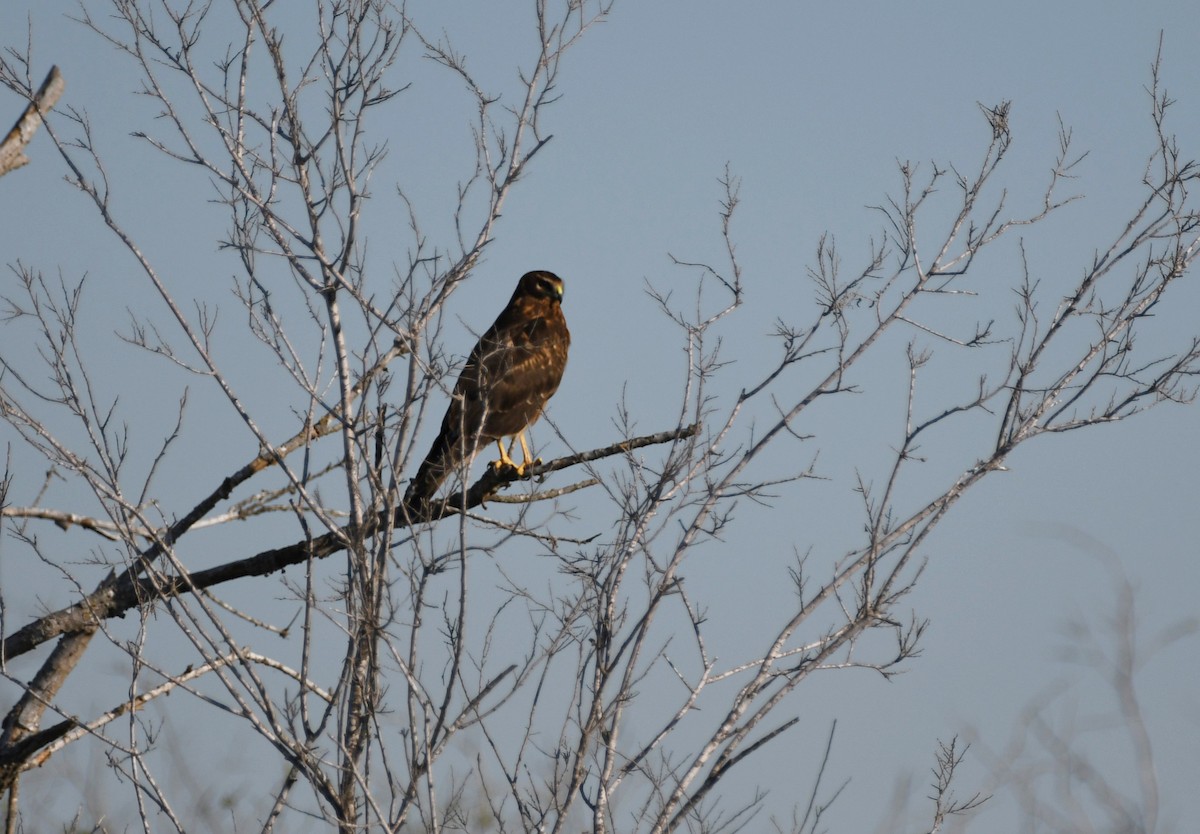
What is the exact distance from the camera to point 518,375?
7.25 metres

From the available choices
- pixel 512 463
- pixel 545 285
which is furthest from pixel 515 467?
pixel 545 285

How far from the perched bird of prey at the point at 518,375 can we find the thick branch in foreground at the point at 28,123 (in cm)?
229

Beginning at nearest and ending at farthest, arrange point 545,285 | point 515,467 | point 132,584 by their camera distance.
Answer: point 132,584 < point 515,467 < point 545,285

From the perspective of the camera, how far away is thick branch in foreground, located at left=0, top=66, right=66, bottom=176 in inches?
166

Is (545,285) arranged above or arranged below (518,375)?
above

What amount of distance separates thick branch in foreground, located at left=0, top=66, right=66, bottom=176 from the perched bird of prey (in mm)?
2293

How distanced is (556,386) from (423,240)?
3504 mm

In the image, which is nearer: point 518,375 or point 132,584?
point 132,584

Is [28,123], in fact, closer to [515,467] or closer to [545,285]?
[515,467]

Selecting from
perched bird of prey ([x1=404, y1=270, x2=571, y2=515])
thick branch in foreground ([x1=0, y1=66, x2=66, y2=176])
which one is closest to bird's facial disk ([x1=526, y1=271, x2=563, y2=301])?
perched bird of prey ([x1=404, y1=270, x2=571, y2=515])

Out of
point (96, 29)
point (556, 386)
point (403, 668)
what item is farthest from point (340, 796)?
point (556, 386)

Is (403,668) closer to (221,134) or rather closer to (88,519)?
(221,134)

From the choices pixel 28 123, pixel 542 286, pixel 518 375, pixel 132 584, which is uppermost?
pixel 542 286

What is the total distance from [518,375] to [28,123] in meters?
3.32
